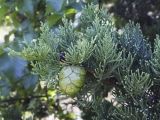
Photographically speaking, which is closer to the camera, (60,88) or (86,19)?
(60,88)

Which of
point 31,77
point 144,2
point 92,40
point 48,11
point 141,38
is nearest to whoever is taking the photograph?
point 92,40

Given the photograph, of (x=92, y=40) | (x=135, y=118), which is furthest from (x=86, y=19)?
(x=135, y=118)

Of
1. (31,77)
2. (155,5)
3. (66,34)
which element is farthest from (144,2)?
(66,34)

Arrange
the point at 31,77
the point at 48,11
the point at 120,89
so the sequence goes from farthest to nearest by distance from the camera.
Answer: the point at 31,77
the point at 48,11
the point at 120,89

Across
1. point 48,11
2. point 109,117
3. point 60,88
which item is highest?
point 48,11

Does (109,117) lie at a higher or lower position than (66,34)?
lower

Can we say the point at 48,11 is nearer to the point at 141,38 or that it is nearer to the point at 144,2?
the point at 141,38

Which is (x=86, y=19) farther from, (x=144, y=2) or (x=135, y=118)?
(x=144, y=2)
